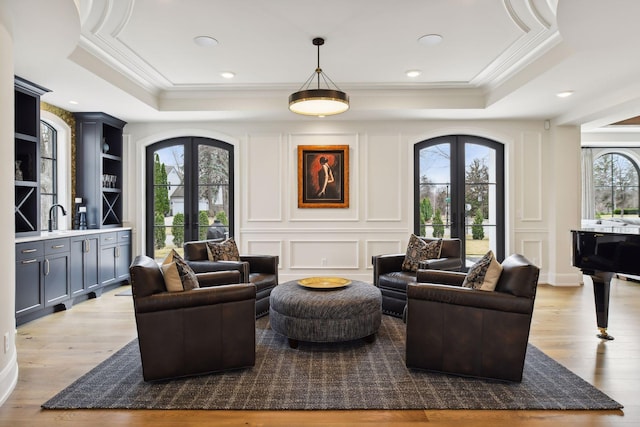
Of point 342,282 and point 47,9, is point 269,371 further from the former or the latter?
point 47,9

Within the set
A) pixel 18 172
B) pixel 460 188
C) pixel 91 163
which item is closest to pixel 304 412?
pixel 18 172

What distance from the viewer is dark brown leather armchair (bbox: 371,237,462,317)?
14.0ft

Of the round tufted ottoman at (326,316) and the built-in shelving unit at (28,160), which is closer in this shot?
the round tufted ottoman at (326,316)

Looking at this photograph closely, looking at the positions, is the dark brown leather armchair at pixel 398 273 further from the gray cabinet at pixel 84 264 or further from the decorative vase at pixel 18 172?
the decorative vase at pixel 18 172

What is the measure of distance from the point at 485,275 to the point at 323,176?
3805 mm

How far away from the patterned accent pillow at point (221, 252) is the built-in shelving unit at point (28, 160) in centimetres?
195

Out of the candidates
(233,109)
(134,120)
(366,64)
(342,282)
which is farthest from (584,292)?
(134,120)

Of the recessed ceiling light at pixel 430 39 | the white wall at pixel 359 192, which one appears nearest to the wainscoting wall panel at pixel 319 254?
the white wall at pixel 359 192

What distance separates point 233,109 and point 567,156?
5.09 meters

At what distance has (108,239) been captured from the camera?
5719 mm

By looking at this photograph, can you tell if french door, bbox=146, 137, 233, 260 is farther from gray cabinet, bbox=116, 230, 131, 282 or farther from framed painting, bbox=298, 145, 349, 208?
framed painting, bbox=298, 145, 349, 208

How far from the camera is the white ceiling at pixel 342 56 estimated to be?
3248 millimetres

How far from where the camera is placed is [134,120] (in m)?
6.27

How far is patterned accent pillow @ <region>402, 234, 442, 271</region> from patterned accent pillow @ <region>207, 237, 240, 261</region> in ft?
6.58
